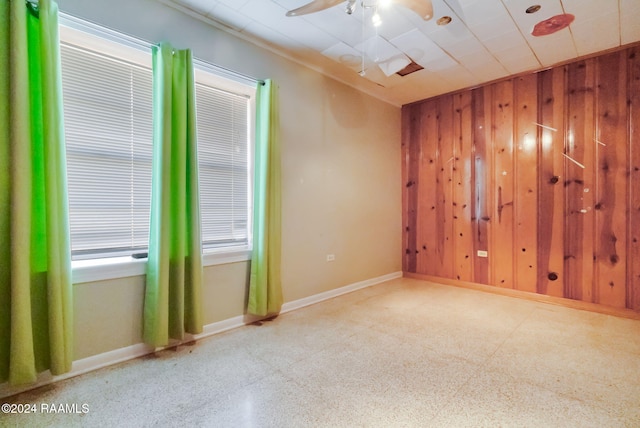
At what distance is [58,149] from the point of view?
5.74ft

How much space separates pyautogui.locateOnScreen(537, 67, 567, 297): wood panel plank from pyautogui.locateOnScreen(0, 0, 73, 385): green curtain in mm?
4611

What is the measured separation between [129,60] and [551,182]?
4.49m

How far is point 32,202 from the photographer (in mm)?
1694

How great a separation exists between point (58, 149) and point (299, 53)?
2330 millimetres

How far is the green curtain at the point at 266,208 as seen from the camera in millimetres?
2701

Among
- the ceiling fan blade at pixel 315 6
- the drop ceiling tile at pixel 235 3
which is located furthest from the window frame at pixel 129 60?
the ceiling fan blade at pixel 315 6

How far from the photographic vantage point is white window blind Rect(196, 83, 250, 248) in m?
2.61

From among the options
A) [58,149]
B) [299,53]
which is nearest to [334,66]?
[299,53]

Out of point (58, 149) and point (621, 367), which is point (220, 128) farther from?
point (621, 367)

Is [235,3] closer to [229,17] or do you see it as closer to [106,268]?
[229,17]

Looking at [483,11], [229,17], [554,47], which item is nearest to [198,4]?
[229,17]

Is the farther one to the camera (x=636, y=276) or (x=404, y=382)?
(x=636, y=276)

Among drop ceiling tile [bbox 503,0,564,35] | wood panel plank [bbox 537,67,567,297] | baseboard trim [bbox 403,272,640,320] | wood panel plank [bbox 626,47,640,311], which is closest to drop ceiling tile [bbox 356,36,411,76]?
drop ceiling tile [bbox 503,0,564,35]

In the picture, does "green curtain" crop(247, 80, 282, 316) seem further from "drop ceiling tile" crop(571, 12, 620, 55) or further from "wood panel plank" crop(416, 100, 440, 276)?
"drop ceiling tile" crop(571, 12, 620, 55)
